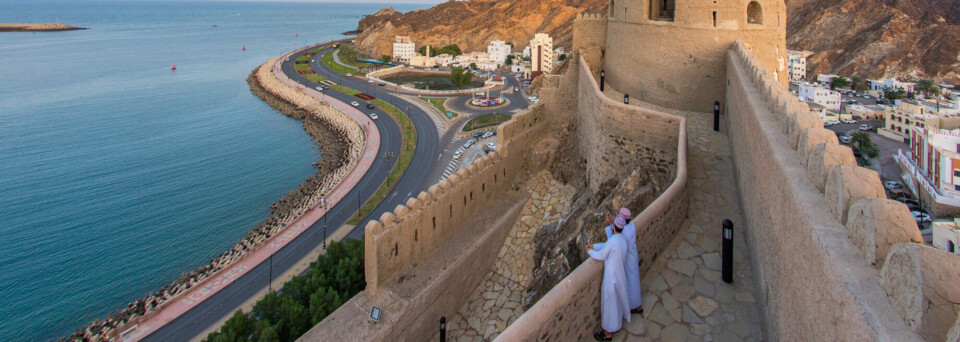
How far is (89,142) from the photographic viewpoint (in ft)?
184

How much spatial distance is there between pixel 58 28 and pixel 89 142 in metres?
180

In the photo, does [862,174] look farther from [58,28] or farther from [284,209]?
[58,28]

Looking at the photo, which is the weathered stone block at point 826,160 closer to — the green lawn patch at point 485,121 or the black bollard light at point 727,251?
the black bollard light at point 727,251

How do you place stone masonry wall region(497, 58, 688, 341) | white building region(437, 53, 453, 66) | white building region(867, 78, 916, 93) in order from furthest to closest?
white building region(437, 53, 453, 66)
white building region(867, 78, 916, 93)
stone masonry wall region(497, 58, 688, 341)

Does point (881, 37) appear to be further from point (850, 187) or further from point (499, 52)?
point (850, 187)

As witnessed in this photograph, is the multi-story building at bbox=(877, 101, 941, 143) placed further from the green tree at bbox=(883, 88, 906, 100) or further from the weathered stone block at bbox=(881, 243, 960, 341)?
the weathered stone block at bbox=(881, 243, 960, 341)

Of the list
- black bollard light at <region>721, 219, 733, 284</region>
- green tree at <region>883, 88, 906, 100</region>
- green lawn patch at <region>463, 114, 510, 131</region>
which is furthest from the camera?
green tree at <region>883, 88, 906, 100</region>

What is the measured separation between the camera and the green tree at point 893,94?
6831 centimetres

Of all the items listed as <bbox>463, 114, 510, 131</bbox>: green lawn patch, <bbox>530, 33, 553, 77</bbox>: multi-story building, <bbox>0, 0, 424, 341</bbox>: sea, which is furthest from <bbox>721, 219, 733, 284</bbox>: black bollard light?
<bbox>530, 33, 553, 77</bbox>: multi-story building

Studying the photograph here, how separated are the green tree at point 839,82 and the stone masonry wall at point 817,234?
3310 inches

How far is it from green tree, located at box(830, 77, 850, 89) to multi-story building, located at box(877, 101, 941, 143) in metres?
24.4

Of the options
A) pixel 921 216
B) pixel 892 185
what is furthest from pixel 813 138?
pixel 892 185

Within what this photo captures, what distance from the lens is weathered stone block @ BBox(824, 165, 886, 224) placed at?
4422mm

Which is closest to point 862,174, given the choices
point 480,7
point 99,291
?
point 99,291
